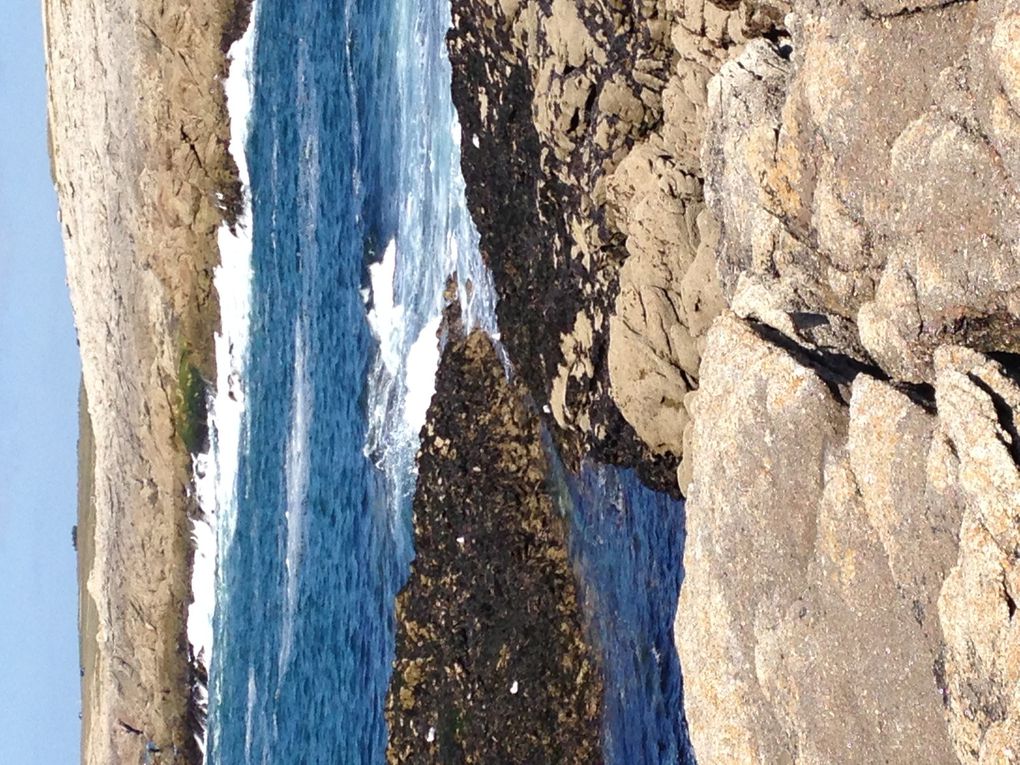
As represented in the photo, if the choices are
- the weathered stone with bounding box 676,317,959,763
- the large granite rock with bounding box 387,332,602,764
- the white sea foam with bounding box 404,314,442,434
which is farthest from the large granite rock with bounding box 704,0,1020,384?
the white sea foam with bounding box 404,314,442,434

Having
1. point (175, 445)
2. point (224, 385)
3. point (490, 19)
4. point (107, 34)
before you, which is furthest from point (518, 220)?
point (107, 34)

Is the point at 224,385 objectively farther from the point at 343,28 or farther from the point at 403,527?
the point at 343,28

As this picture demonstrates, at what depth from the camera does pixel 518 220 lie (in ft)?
78.3

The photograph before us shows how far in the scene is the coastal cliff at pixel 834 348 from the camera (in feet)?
32.8

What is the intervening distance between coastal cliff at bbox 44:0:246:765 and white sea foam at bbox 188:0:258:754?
362 mm

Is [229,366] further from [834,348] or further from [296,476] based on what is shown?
[834,348]

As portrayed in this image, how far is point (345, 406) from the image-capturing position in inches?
1136

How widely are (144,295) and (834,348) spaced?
2538cm

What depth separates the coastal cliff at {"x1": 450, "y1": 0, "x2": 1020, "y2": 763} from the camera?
9.99 meters

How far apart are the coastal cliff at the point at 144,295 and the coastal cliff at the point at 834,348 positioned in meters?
15.8

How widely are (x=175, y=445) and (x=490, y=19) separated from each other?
55.0 ft

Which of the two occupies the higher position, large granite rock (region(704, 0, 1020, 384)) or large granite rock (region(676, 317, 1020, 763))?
large granite rock (region(704, 0, 1020, 384))

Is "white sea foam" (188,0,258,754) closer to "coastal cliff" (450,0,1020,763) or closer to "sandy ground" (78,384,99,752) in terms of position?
"coastal cliff" (450,0,1020,763)

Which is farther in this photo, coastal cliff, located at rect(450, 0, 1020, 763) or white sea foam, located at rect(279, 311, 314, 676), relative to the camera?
white sea foam, located at rect(279, 311, 314, 676)
